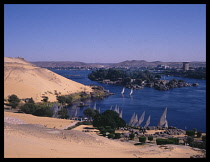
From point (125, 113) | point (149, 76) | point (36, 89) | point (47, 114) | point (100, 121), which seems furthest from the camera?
point (149, 76)

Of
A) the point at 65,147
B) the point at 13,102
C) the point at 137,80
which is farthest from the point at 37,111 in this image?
the point at 137,80

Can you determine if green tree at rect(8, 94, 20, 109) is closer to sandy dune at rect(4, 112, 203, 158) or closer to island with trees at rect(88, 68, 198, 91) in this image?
sandy dune at rect(4, 112, 203, 158)

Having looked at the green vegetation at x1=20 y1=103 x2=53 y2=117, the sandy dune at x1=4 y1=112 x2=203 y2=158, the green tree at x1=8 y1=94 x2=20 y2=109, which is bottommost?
the green vegetation at x1=20 y1=103 x2=53 y2=117

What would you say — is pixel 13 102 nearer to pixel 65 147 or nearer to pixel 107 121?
pixel 107 121

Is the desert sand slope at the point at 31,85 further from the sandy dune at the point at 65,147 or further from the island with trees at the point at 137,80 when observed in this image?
the sandy dune at the point at 65,147

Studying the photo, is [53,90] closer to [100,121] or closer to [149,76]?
[100,121]

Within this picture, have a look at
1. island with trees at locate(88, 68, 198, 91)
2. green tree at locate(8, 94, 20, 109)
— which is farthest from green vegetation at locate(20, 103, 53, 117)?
island with trees at locate(88, 68, 198, 91)

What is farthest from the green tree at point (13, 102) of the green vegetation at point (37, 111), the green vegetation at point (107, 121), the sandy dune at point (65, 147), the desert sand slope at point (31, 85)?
the sandy dune at point (65, 147)
